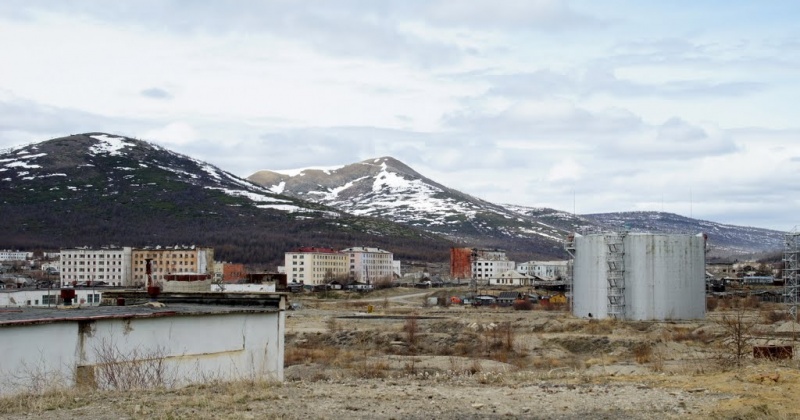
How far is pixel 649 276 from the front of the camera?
2648 inches

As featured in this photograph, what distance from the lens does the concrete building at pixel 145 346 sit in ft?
66.7

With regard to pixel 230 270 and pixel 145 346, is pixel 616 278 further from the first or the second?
pixel 230 270

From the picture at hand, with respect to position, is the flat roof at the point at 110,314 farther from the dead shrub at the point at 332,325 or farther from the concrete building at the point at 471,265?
the concrete building at the point at 471,265

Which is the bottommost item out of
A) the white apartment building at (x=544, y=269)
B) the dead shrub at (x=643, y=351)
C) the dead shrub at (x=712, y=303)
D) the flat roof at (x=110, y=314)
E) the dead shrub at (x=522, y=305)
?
the dead shrub at (x=522, y=305)

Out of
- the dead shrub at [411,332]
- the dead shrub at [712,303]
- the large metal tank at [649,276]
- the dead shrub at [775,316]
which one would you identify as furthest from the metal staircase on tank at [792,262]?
the dead shrub at [411,332]

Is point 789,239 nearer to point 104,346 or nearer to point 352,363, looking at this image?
point 352,363

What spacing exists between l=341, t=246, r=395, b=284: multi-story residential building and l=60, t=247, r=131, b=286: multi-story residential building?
41619 mm

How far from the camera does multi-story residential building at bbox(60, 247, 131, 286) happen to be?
5659 inches

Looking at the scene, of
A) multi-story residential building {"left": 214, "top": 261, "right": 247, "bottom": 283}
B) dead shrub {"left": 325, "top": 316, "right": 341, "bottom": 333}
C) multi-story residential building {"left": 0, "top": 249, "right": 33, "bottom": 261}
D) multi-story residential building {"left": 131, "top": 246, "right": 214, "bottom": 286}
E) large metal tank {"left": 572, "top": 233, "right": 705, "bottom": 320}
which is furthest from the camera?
multi-story residential building {"left": 0, "top": 249, "right": 33, "bottom": 261}

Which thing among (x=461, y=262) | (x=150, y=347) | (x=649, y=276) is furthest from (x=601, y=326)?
(x=461, y=262)

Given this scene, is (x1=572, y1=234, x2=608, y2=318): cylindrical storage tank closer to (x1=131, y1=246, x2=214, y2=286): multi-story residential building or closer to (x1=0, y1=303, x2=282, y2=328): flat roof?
(x1=0, y1=303, x2=282, y2=328): flat roof

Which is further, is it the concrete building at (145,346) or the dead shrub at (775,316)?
the dead shrub at (775,316)

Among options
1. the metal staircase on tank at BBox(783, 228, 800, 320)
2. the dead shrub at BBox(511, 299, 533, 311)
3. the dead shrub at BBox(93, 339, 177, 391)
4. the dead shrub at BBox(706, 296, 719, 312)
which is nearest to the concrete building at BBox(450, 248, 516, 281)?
the dead shrub at BBox(511, 299, 533, 311)

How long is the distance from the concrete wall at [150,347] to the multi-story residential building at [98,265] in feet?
406
